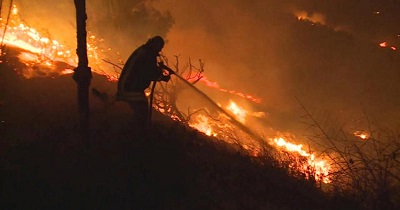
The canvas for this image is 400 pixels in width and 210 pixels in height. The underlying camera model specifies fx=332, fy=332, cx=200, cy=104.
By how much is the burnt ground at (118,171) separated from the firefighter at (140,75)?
651 mm

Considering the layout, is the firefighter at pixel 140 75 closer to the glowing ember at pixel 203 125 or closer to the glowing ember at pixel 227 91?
the glowing ember at pixel 203 125

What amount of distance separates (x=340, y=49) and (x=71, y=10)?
34.1 meters

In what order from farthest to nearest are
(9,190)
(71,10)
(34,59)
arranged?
(71,10), (34,59), (9,190)

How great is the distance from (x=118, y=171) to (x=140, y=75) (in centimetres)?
198

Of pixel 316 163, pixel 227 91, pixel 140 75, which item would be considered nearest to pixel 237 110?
pixel 227 91

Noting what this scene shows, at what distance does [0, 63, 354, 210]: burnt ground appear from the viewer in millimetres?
5039

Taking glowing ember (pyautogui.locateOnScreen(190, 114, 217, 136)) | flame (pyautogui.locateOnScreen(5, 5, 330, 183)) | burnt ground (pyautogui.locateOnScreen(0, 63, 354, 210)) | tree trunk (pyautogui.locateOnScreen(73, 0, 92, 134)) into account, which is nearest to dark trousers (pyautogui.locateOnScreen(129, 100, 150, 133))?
burnt ground (pyautogui.locateOnScreen(0, 63, 354, 210))

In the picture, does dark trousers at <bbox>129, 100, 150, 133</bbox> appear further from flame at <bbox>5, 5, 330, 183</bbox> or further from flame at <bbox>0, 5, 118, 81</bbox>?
flame at <bbox>0, 5, 118, 81</bbox>

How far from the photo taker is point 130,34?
24250 mm

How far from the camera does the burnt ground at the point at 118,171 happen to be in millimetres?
5039

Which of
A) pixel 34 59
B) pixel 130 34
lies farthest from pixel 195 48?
pixel 34 59

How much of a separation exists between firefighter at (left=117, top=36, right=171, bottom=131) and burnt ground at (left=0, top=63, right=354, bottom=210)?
651 millimetres

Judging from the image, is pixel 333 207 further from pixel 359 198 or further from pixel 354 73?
pixel 354 73

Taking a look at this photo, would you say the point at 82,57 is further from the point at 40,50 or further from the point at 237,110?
the point at 237,110
